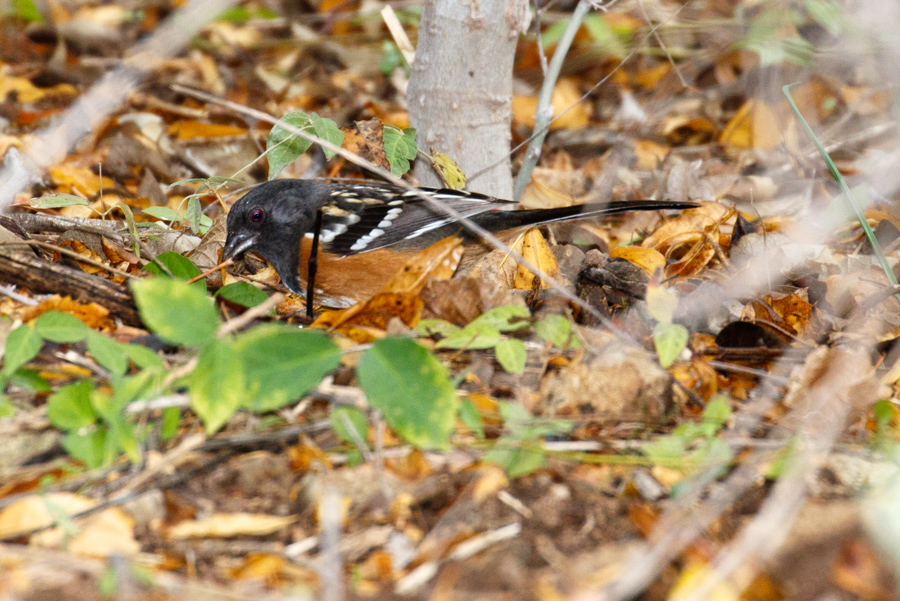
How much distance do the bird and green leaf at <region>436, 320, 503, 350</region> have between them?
0.96 m

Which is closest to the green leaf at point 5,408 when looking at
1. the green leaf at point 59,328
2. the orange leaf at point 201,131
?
the green leaf at point 59,328

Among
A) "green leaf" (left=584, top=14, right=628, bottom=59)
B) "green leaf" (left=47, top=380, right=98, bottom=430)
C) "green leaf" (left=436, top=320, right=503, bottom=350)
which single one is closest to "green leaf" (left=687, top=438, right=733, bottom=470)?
"green leaf" (left=436, top=320, right=503, bottom=350)

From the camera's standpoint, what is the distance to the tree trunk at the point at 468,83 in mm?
2730

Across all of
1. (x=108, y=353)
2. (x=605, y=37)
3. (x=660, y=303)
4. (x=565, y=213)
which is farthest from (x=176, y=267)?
(x=605, y=37)

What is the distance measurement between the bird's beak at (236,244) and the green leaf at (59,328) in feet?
3.74

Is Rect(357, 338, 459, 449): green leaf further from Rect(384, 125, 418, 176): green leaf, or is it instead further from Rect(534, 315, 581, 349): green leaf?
Rect(384, 125, 418, 176): green leaf

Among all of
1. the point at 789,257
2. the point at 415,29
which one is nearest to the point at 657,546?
the point at 789,257

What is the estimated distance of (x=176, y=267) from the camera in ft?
7.76

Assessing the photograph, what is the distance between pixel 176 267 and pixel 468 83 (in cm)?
118

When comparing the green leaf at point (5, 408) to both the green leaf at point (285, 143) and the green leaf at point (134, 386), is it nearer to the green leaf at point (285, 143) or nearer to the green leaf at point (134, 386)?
the green leaf at point (134, 386)

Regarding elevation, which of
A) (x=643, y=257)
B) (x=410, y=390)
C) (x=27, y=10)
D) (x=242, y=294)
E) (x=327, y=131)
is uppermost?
(x=27, y=10)

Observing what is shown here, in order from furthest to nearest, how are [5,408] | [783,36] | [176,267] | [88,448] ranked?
[783,36], [176,267], [5,408], [88,448]

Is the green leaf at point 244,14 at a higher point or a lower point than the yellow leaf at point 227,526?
higher

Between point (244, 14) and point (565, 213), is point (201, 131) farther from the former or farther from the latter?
point (565, 213)
